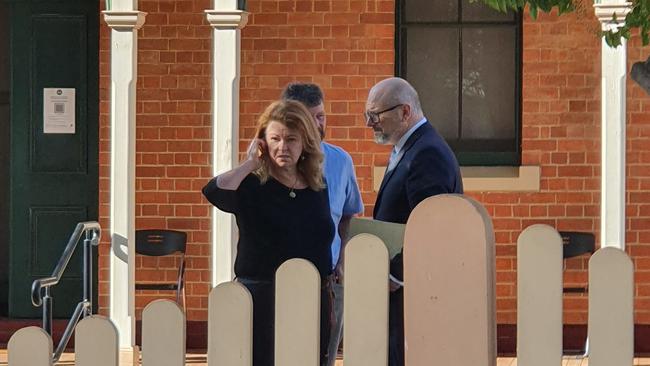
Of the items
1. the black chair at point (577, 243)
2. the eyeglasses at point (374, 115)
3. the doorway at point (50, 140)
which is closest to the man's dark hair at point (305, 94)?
the eyeglasses at point (374, 115)

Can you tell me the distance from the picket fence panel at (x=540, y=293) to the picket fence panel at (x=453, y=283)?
0.06 m

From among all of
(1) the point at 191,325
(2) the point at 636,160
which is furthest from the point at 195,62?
(2) the point at 636,160

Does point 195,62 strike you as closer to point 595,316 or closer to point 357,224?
point 357,224

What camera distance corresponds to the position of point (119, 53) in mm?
10211

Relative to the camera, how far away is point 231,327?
2619 millimetres

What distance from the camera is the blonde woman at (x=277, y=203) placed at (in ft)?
18.0

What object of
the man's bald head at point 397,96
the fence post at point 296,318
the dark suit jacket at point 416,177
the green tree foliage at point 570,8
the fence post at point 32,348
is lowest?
the fence post at point 32,348

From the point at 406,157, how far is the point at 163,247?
535 centimetres

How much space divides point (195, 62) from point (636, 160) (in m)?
3.39

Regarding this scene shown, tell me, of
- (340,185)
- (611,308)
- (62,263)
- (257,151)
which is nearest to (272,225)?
(257,151)

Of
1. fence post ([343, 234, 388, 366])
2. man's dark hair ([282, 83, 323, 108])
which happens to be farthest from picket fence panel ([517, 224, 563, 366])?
man's dark hair ([282, 83, 323, 108])

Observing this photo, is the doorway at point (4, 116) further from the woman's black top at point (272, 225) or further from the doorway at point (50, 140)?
the woman's black top at point (272, 225)

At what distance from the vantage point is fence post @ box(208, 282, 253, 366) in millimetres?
2615

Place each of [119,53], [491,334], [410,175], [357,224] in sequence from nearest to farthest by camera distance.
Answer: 1. [491,334]
2. [357,224]
3. [410,175]
4. [119,53]
